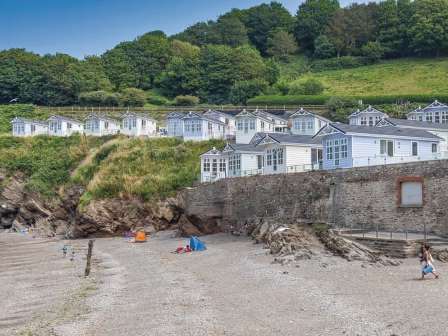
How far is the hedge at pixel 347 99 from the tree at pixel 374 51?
2973cm

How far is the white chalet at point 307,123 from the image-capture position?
181 feet

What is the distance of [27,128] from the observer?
73.9 m

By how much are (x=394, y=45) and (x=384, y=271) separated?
8944cm

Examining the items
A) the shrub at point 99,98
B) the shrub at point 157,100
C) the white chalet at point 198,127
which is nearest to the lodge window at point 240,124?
the white chalet at point 198,127

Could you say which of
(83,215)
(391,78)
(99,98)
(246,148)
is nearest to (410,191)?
(246,148)

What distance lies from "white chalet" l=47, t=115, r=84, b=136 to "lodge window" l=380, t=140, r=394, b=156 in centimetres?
4699

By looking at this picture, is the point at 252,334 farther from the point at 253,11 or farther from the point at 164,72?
the point at 253,11

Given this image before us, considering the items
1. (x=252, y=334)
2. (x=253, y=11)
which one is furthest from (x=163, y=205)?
(x=253, y=11)

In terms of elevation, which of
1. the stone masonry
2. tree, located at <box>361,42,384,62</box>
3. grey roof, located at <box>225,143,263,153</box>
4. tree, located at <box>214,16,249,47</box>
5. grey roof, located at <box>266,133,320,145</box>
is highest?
tree, located at <box>214,16,249,47</box>

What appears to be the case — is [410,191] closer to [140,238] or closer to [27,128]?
[140,238]

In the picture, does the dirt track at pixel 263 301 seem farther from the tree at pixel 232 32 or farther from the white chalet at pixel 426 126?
the tree at pixel 232 32

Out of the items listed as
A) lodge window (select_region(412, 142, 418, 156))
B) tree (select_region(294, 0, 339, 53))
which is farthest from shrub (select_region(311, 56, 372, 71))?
lodge window (select_region(412, 142, 418, 156))

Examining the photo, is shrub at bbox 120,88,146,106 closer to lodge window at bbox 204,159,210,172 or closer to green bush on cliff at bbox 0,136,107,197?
green bush on cliff at bbox 0,136,107,197

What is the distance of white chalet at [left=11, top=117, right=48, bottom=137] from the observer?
73875mm
